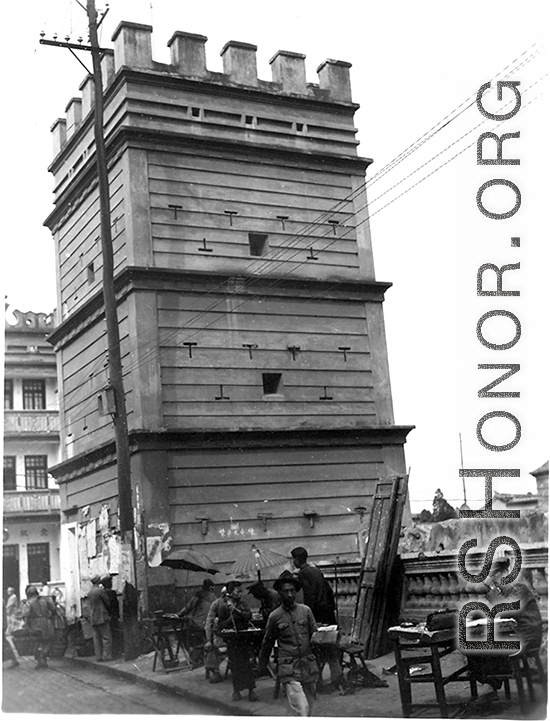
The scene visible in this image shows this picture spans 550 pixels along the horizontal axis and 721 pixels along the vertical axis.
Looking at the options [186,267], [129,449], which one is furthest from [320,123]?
[129,449]

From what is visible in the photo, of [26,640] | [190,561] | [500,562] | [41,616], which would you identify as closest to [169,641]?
[190,561]

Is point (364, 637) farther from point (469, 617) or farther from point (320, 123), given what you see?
point (320, 123)

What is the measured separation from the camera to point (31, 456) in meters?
16.6

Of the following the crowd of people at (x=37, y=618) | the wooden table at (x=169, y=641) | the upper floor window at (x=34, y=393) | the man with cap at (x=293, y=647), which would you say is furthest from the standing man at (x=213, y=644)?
the upper floor window at (x=34, y=393)

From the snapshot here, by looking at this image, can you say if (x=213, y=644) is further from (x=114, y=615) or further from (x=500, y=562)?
(x=500, y=562)

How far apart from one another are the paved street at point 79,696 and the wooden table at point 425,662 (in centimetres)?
292

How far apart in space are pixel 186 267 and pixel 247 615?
713 centimetres

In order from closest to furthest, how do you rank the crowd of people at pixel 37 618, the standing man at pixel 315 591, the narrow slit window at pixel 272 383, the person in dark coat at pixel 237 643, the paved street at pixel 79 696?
the person in dark coat at pixel 237 643 → the paved street at pixel 79 696 → the standing man at pixel 315 591 → the crowd of people at pixel 37 618 → the narrow slit window at pixel 272 383

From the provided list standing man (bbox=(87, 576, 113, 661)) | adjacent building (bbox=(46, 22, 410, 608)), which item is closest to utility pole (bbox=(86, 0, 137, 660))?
adjacent building (bbox=(46, 22, 410, 608))

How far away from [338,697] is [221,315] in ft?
25.7

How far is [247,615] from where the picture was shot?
1302 cm

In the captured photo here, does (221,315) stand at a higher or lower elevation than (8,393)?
higher

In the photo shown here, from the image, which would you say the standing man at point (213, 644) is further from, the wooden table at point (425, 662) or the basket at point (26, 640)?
the wooden table at point (425, 662)

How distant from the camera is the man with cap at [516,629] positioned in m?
9.77
